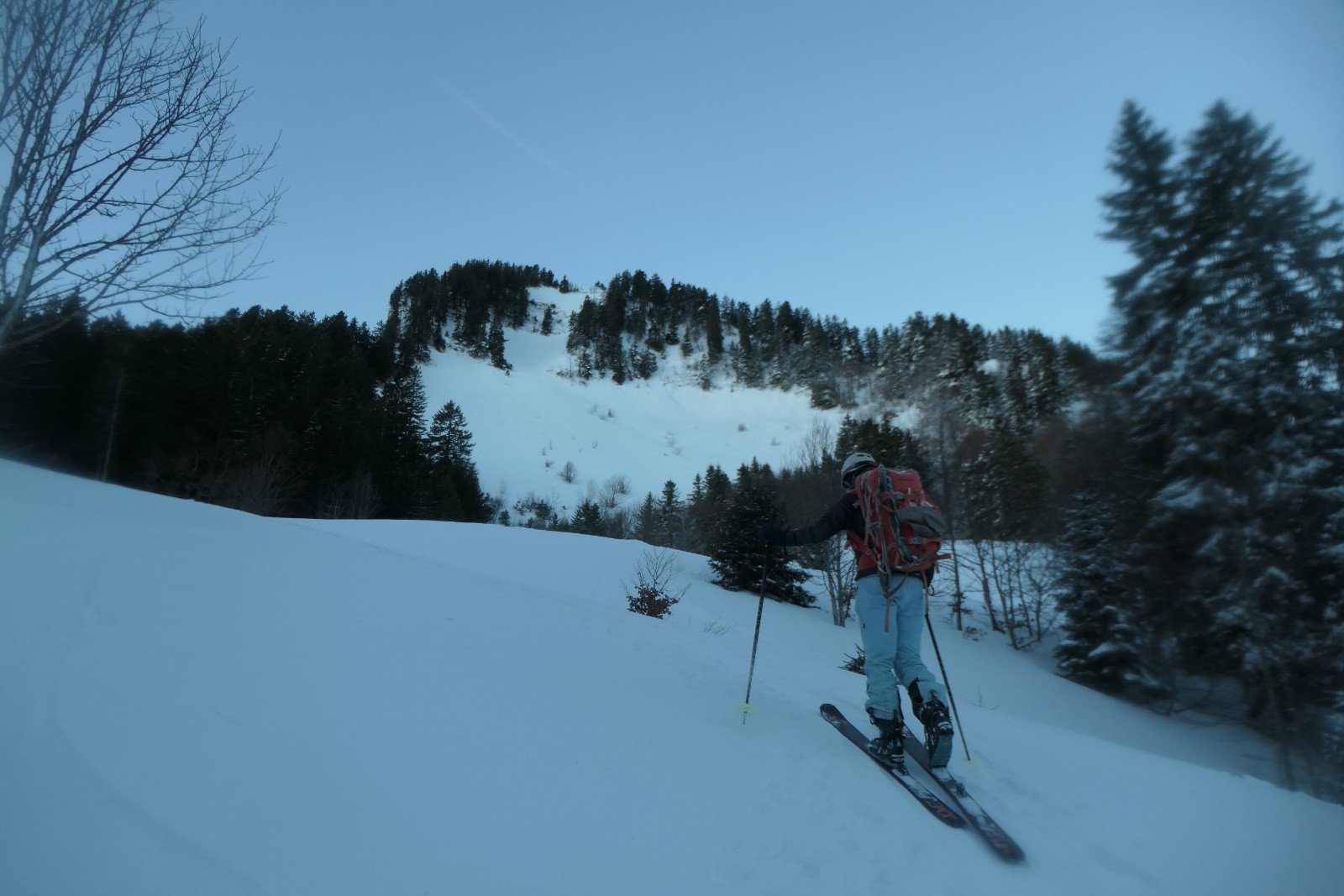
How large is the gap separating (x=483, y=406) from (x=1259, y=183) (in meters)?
54.8

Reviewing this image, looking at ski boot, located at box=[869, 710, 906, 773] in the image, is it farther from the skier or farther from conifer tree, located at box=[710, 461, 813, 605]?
conifer tree, located at box=[710, 461, 813, 605]

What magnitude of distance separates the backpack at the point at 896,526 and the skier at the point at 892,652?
67 millimetres

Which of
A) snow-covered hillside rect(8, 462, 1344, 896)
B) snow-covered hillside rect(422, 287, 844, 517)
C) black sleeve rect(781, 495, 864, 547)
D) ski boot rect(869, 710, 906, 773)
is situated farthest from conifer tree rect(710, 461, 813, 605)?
snow-covered hillside rect(422, 287, 844, 517)

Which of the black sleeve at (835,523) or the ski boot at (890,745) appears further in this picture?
the black sleeve at (835,523)

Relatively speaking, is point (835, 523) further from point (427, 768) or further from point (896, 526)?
point (427, 768)

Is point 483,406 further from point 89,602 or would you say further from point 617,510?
point 89,602

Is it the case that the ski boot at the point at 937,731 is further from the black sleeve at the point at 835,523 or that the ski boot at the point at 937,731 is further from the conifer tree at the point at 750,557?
the conifer tree at the point at 750,557

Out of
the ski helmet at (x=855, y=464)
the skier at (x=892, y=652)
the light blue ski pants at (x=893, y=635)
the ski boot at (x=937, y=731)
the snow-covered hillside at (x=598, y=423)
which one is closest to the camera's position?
the ski boot at (x=937, y=731)

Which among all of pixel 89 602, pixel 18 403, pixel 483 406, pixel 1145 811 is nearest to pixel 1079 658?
pixel 1145 811

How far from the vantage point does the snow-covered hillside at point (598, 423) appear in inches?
1886

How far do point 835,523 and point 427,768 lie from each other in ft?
9.37

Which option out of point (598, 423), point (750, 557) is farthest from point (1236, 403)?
point (598, 423)

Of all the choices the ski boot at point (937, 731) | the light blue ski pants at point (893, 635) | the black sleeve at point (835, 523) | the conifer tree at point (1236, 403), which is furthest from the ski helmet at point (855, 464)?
the conifer tree at point (1236, 403)

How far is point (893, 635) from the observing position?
368 centimetres
